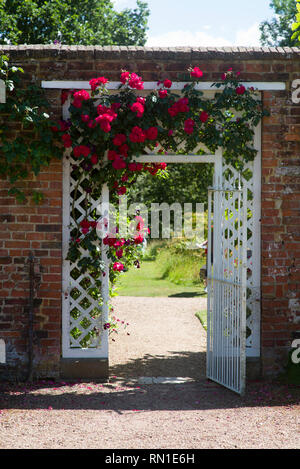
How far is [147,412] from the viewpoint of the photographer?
5.36 meters

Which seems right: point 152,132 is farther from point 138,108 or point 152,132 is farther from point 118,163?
point 118,163

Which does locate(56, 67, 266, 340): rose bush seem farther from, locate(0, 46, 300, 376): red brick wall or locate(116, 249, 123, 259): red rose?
locate(0, 46, 300, 376): red brick wall

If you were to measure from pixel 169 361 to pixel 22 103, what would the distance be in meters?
3.48

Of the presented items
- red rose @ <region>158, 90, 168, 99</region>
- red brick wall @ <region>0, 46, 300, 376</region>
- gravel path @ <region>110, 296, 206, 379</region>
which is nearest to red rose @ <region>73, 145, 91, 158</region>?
red brick wall @ <region>0, 46, 300, 376</region>

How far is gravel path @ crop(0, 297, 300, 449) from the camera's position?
15.0ft

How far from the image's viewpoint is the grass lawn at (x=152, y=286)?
12930mm

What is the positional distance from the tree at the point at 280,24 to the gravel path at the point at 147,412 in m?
19.3

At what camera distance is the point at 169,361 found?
7359mm

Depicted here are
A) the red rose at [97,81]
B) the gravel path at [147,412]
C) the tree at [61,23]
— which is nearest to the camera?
the gravel path at [147,412]

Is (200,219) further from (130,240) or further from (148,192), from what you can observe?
(130,240)

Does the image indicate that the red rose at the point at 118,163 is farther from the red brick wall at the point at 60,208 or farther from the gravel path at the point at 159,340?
the gravel path at the point at 159,340

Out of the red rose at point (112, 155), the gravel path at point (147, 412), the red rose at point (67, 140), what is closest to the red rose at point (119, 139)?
the red rose at point (112, 155)

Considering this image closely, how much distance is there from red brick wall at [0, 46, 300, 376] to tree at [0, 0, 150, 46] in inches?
394

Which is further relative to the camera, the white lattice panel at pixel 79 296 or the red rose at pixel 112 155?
the white lattice panel at pixel 79 296
